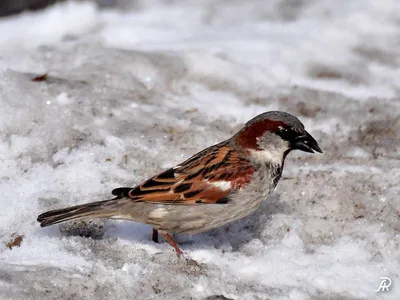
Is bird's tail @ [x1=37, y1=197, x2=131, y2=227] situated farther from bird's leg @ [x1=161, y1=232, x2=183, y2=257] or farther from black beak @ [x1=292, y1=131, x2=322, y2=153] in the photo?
black beak @ [x1=292, y1=131, x2=322, y2=153]

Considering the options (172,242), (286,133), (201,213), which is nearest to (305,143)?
(286,133)

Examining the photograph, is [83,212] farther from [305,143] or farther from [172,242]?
[305,143]

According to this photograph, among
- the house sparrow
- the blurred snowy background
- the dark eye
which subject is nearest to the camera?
the blurred snowy background

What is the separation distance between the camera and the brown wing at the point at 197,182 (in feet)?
16.8

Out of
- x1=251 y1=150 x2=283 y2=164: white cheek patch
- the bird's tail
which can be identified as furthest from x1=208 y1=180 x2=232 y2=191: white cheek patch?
the bird's tail

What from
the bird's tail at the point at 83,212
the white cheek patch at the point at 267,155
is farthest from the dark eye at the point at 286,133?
the bird's tail at the point at 83,212

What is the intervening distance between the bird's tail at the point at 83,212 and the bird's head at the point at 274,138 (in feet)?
3.47

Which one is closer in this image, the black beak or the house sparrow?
the house sparrow

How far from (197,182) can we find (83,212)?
85 centimetres

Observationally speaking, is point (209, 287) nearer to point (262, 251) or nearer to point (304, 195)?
point (262, 251)

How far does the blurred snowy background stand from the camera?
16.1ft

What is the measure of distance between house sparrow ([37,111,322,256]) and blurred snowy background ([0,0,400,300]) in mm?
238

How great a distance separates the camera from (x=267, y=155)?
5.42 meters

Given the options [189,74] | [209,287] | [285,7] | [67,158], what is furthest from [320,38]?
[209,287]
